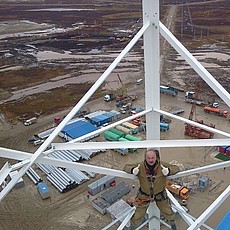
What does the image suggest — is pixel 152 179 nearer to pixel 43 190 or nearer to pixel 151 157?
pixel 151 157

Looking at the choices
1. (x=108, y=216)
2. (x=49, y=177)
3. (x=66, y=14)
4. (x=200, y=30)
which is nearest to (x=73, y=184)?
(x=49, y=177)

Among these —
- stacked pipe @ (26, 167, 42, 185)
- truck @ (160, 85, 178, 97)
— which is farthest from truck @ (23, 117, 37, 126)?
truck @ (160, 85, 178, 97)

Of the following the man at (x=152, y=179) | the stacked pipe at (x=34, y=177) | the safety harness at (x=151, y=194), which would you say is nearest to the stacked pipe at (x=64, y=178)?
the stacked pipe at (x=34, y=177)

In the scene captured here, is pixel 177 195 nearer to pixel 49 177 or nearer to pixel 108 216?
pixel 108 216

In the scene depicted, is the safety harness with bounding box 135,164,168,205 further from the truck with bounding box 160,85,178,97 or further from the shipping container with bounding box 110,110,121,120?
the truck with bounding box 160,85,178,97

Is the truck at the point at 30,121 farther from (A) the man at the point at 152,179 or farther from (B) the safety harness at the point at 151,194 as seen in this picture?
(B) the safety harness at the point at 151,194

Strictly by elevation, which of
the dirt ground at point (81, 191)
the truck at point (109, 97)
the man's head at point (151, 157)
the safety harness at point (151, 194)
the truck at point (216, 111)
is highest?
the man's head at point (151, 157)

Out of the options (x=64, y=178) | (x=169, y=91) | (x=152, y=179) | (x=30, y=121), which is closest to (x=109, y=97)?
(x=169, y=91)
